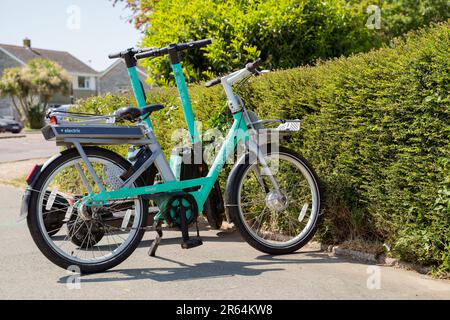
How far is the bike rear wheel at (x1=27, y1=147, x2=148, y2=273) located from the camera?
4.32 meters

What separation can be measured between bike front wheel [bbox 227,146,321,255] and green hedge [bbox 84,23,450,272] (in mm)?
187

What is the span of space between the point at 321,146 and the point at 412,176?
102 cm

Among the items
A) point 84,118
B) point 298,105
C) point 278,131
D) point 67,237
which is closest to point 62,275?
point 67,237

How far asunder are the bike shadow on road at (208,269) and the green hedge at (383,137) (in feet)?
1.59

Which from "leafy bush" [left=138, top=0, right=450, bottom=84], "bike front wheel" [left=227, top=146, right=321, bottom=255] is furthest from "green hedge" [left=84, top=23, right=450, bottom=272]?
"leafy bush" [left=138, top=0, right=450, bottom=84]

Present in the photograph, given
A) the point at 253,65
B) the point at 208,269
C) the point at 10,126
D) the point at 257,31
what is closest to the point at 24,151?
the point at 257,31

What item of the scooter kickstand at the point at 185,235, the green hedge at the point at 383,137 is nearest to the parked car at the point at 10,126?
the green hedge at the point at 383,137

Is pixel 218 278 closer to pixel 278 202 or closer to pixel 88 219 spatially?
pixel 278 202

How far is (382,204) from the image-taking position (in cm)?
464

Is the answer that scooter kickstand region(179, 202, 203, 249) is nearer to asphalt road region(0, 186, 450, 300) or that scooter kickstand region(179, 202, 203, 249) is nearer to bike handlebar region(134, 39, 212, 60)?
asphalt road region(0, 186, 450, 300)

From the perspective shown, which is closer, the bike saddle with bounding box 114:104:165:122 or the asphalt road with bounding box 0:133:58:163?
the bike saddle with bounding box 114:104:165:122

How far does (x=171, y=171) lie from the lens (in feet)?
15.8

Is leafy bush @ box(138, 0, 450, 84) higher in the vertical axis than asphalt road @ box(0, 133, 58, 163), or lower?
higher

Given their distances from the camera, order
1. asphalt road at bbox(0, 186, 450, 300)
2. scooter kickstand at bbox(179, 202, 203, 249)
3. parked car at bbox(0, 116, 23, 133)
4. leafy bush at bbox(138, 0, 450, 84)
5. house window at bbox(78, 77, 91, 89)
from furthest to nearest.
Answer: house window at bbox(78, 77, 91, 89) → parked car at bbox(0, 116, 23, 133) → leafy bush at bbox(138, 0, 450, 84) → scooter kickstand at bbox(179, 202, 203, 249) → asphalt road at bbox(0, 186, 450, 300)
